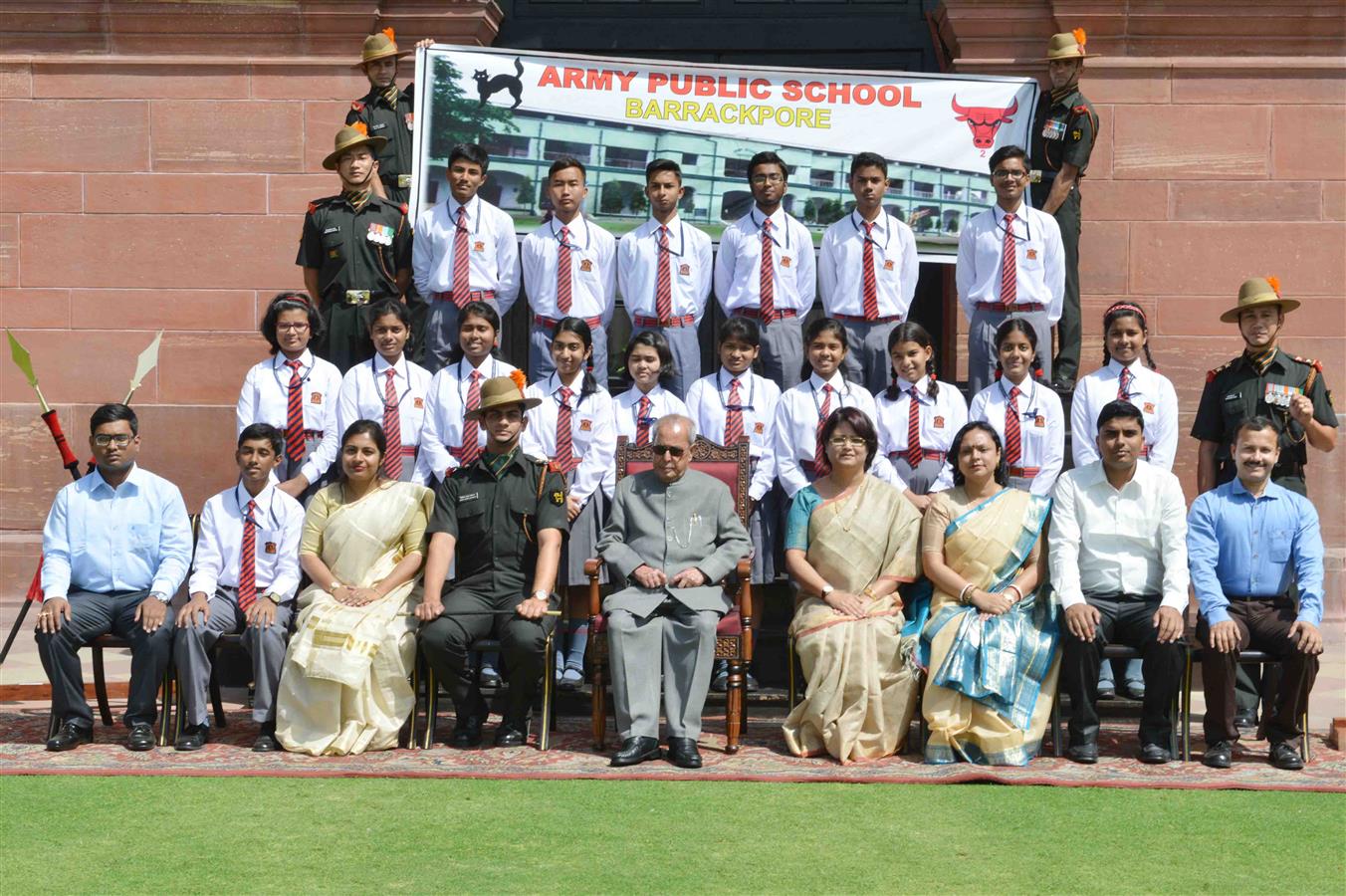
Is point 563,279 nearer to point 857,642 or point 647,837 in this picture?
point 857,642

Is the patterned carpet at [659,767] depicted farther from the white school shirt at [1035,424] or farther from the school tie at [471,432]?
the school tie at [471,432]

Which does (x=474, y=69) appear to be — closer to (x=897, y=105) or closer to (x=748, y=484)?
(x=897, y=105)

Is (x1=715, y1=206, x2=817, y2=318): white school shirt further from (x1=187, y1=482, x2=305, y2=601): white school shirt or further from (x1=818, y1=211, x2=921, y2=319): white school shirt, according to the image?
(x1=187, y1=482, x2=305, y2=601): white school shirt

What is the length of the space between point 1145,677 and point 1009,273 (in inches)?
110

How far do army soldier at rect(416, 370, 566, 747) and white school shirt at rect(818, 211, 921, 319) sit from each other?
2.19 meters

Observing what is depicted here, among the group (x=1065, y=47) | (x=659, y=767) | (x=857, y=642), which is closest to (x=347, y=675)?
(x=659, y=767)

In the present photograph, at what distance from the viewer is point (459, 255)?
30.8 feet

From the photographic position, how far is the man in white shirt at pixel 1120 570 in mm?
7156

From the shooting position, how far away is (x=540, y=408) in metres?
8.74

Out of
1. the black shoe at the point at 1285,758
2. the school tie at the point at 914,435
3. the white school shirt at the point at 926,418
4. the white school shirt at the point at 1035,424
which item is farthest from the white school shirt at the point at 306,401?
the black shoe at the point at 1285,758

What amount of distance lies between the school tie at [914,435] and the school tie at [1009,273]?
998 millimetres

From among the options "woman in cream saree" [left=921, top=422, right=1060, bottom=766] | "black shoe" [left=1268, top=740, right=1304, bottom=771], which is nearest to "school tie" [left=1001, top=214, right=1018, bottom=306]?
"woman in cream saree" [left=921, top=422, right=1060, bottom=766]

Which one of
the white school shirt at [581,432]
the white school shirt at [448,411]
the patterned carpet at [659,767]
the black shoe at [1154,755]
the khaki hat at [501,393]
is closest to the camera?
the patterned carpet at [659,767]

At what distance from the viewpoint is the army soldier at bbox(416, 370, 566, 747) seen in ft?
24.5
